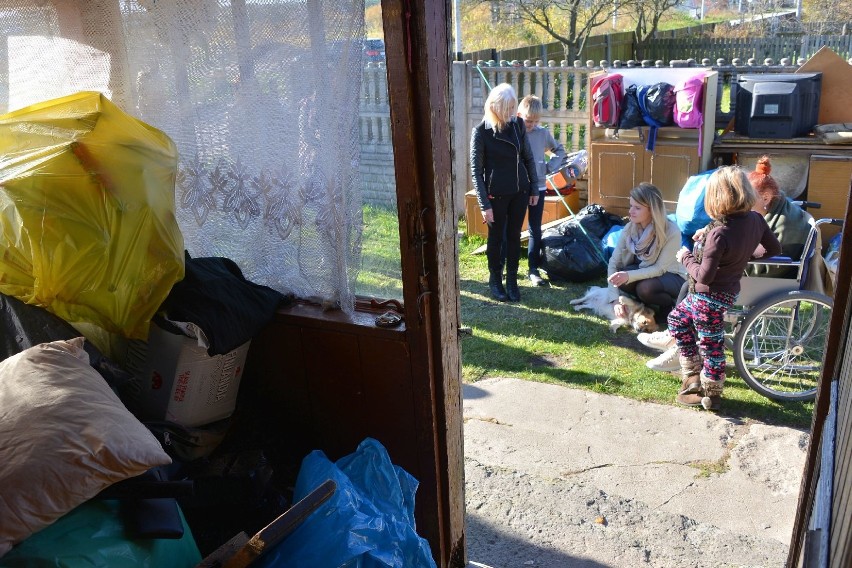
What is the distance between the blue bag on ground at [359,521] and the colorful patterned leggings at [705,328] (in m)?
2.54

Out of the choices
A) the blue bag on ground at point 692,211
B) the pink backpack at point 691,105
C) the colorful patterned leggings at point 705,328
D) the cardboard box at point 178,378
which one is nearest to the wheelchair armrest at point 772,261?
the colorful patterned leggings at point 705,328

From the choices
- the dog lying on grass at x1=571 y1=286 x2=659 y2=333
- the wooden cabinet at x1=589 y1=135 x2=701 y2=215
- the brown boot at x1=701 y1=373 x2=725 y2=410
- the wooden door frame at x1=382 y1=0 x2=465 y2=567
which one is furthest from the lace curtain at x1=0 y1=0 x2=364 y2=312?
the wooden cabinet at x1=589 y1=135 x2=701 y2=215

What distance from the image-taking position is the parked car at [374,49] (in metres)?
2.01

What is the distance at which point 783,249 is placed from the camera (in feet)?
14.5

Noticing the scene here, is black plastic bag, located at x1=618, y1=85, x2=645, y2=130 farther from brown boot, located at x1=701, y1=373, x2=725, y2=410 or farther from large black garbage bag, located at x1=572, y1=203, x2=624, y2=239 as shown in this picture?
brown boot, located at x1=701, y1=373, x2=725, y2=410

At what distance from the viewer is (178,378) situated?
7.18 ft

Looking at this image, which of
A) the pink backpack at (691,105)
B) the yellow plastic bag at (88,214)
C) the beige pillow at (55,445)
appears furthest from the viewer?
the pink backpack at (691,105)

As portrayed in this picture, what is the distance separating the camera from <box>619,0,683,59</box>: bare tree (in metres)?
16.5

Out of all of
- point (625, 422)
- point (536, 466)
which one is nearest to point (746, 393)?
point (625, 422)

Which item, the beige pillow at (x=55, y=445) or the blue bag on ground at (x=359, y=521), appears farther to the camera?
the blue bag on ground at (x=359, y=521)

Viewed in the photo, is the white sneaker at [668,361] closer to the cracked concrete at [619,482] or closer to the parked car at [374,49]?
the cracked concrete at [619,482]

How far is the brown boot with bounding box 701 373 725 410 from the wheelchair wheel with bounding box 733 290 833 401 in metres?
0.23

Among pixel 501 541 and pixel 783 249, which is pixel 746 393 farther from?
pixel 501 541

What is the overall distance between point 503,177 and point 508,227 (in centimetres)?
44
